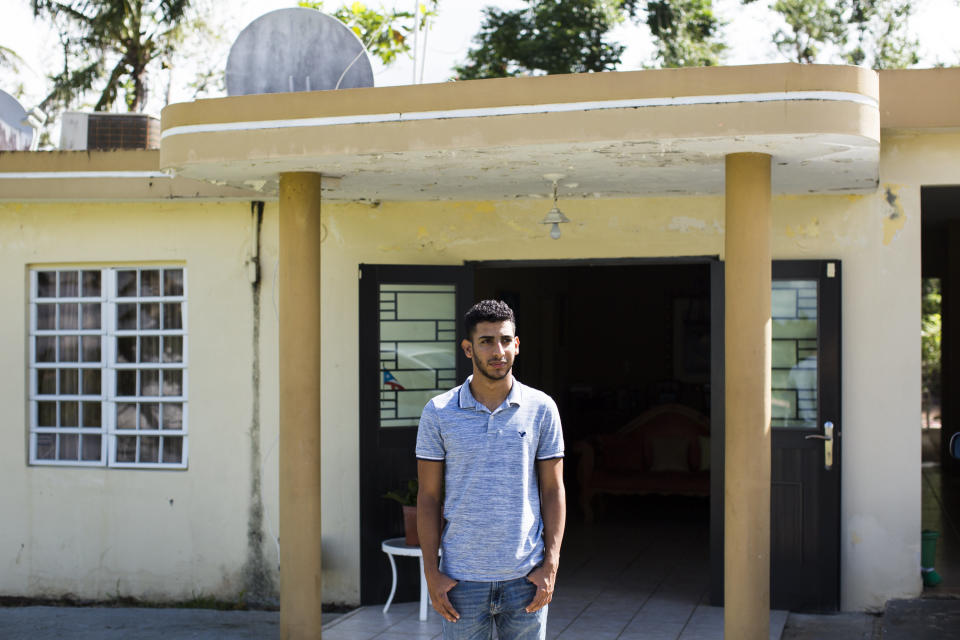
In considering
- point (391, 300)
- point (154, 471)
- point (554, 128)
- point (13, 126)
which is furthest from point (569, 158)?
point (13, 126)

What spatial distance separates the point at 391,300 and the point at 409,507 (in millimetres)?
1318

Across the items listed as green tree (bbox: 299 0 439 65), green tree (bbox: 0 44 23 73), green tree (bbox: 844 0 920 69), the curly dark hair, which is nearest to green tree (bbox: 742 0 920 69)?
green tree (bbox: 844 0 920 69)

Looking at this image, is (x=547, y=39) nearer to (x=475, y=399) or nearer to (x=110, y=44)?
(x=110, y=44)

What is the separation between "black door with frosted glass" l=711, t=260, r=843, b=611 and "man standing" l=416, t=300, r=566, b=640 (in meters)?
3.10

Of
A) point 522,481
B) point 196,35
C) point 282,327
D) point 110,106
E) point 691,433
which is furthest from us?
point 110,106

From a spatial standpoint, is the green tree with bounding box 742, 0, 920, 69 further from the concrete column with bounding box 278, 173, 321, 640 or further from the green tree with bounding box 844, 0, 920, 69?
the concrete column with bounding box 278, 173, 321, 640

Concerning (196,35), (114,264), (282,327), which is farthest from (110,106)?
(282,327)

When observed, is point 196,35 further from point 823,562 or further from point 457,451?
point 457,451

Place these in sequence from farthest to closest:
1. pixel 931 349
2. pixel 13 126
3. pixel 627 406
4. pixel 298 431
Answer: pixel 931 349, pixel 627 406, pixel 13 126, pixel 298 431

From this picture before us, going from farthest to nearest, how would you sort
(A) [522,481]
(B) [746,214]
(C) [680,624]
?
(C) [680,624], (B) [746,214], (A) [522,481]

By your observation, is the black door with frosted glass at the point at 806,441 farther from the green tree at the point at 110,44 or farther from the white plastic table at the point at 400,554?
the green tree at the point at 110,44

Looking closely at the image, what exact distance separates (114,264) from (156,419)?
113cm

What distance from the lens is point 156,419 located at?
292 inches

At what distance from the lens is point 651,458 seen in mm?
9414
